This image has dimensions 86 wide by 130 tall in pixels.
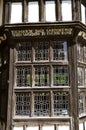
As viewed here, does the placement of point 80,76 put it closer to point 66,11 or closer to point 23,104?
point 23,104

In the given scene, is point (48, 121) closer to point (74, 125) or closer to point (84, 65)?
point (74, 125)

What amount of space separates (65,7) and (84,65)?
243 cm

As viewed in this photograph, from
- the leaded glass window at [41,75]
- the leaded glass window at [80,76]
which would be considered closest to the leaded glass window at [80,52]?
the leaded glass window at [80,76]

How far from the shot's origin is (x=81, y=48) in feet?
34.7

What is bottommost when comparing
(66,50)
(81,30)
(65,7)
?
(66,50)

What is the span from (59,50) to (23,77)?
5.66 feet

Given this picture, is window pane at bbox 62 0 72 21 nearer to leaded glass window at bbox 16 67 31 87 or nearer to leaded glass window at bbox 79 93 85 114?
leaded glass window at bbox 16 67 31 87

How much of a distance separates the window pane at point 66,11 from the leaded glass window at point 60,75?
1.92 meters

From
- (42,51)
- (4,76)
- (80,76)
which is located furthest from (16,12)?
(80,76)

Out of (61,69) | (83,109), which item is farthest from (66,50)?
(83,109)

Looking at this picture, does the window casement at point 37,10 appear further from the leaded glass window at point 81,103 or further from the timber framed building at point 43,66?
the leaded glass window at point 81,103

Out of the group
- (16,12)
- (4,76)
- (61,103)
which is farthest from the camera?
(4,76)

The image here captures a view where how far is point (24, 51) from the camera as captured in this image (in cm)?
1012

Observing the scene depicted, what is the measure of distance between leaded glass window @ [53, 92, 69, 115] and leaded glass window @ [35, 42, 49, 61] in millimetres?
1473
